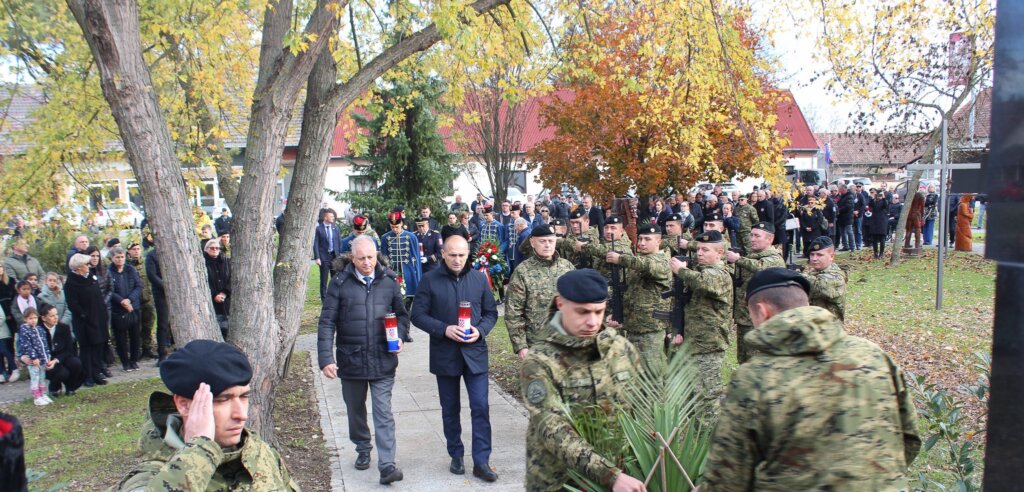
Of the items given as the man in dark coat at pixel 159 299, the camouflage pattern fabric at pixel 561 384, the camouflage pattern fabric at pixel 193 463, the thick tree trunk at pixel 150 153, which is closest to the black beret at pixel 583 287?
the camouflage pattern fabric at pixel 561 384

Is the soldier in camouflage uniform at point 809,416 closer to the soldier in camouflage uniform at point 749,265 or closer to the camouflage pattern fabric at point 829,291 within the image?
the camouflage pattern fabric at point 829,291

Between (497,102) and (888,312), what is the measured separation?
1417 cm

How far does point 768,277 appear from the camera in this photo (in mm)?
3137

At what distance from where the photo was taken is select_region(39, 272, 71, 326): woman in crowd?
10031mm

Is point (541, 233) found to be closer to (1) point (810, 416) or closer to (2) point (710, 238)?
(2) point (710, 238)

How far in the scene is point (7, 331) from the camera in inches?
407

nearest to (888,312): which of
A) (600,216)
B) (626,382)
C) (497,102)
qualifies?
(600,216)

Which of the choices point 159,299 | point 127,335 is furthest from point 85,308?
point 127,335

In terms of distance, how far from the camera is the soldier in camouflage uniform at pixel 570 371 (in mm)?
3457

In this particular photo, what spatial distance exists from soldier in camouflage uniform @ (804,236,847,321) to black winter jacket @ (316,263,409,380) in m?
3.77

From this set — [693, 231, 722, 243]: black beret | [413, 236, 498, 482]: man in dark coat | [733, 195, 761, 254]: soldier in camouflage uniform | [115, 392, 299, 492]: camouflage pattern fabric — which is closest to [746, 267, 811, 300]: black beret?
[115, 392, 299, 492]: camouflage pattern fabric

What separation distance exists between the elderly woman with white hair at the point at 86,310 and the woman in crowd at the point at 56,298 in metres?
0.14

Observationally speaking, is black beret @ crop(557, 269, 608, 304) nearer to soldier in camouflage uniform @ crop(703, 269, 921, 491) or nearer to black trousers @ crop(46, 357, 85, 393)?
soldier in camouflage uniform @ crop(703, 269, 921, 491)

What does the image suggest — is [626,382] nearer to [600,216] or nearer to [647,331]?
[647,331]
